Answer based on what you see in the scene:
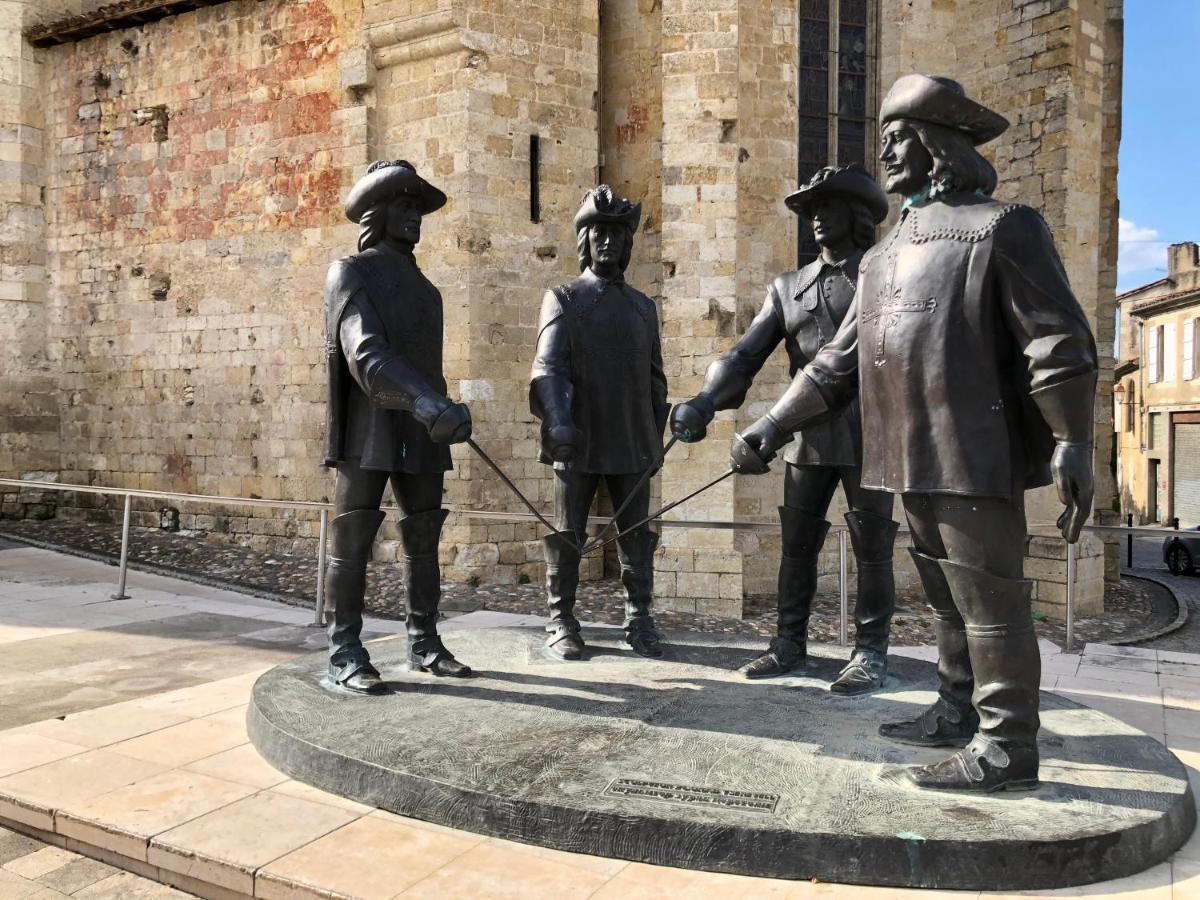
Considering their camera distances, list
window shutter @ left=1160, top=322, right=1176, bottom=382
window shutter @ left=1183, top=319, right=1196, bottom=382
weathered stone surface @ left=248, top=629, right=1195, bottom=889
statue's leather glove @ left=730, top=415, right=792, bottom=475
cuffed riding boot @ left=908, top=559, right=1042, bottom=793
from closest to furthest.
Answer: weathered stone surface @ left=248, top=629, right=1195, bottom=889
cuffed riding boot @ left=908, top=559, right=1042, bottom=793
statue's leather glove @ left=730, top=415, right=792, bottom=475
window shutter @ left=1183, top=319, right=1196, bottom=382
window shutter @ left=1160, top=322, right=1176, bottom=382

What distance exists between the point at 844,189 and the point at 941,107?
36.8 inches

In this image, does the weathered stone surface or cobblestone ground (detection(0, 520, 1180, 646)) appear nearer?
the weathered stone surface

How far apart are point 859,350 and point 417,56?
952 cm

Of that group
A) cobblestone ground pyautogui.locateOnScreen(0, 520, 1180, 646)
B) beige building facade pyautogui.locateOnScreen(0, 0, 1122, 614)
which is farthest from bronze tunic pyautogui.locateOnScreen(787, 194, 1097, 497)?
beige building facade pyautogui.locateOnScreen(0, 0, 1122, 614)

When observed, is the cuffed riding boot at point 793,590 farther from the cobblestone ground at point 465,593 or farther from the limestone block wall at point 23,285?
the limestone block wall at point 23,285

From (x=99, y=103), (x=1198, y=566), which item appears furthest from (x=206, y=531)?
(x=1198, y=566)

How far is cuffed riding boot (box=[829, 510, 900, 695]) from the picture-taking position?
3.84 meters

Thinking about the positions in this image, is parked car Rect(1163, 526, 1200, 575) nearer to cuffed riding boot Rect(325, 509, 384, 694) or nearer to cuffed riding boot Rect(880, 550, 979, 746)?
cuffed riding boot Rect(880, 550, 979, 746)

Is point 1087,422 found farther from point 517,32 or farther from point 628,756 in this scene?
point 517,32

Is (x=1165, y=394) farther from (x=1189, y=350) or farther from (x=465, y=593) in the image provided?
(x=465, y=593)

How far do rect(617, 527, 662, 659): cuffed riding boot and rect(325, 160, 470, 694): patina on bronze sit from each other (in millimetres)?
820

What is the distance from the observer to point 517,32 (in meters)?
11.0

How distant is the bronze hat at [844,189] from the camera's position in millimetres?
3805

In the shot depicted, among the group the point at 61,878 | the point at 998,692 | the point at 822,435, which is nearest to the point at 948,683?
the point at 998,692
